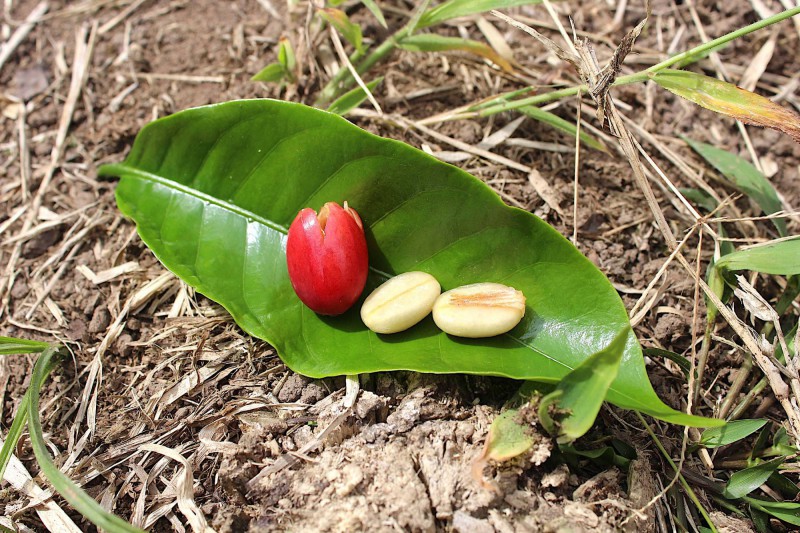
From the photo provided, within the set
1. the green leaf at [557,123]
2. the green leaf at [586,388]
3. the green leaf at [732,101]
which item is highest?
the green leaf at [732,101]

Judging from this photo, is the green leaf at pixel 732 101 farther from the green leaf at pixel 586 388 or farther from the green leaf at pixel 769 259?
the green leaf at pixel 586 388

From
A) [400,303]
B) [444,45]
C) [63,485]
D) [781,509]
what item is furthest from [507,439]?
[444,45]

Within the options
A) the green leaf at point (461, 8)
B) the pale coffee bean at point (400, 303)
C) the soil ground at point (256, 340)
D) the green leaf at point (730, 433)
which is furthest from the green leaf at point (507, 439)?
the green leaf at point (461, 8)

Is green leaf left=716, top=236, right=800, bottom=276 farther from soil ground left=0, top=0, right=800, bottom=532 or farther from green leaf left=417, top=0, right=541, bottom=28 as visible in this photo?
green leaf left=417, top=0, right=541, bottom=28

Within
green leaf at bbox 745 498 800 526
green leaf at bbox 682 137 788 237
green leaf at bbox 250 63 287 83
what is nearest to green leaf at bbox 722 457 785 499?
green leaf at bbox 745 498 800 526

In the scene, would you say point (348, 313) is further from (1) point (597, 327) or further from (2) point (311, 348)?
(1) point (597, 327)

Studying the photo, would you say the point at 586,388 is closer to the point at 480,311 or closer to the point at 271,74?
the point at 480,311
